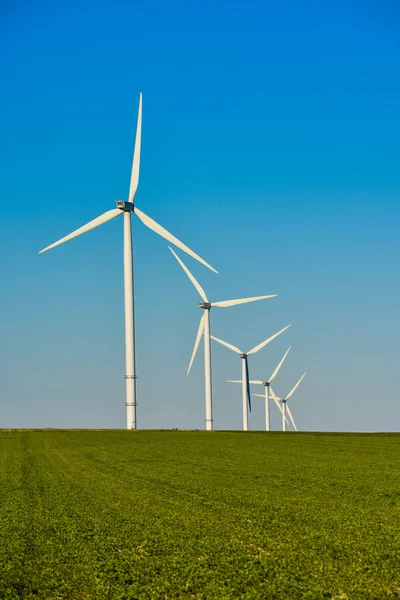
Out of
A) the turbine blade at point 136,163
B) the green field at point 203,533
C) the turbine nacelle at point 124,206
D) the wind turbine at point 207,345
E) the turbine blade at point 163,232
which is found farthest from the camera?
the wind turbine at point 207,345

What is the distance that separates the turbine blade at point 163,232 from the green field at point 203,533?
4503 centimetres

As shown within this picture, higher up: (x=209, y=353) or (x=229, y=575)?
(x=209, y=353)

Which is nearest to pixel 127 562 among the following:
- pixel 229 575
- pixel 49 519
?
pixel 229 575

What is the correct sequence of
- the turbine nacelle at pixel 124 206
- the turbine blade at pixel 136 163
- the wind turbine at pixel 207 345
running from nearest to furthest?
the turbine blade at pixel 136 163 → the turbine nacelle at pixel 124 206 → the wind turbine at pixel 207 345

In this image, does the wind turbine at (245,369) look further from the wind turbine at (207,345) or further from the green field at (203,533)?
the green field at (203,533)

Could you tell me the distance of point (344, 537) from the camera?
16969mm

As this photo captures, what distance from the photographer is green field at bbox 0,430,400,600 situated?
43.3 feet

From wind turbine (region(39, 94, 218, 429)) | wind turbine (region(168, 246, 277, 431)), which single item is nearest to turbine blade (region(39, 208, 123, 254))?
wind turbine (region(39, 94, 218, 429))

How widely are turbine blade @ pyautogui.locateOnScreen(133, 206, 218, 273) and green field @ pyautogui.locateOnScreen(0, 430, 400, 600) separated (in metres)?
45.0

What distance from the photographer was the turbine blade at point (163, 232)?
79856 millimetres

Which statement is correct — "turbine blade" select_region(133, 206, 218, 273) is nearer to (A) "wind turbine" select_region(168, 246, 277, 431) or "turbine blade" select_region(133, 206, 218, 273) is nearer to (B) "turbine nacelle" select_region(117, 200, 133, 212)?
(B) "turbine nacelle" select_region(117, 200, 133, 212)

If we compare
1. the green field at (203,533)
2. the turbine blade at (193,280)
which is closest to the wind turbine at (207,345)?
the turbine blade at (193,280)

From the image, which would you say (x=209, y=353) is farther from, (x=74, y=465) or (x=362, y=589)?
(x=362, y=589)

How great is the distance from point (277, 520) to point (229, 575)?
607 cm
